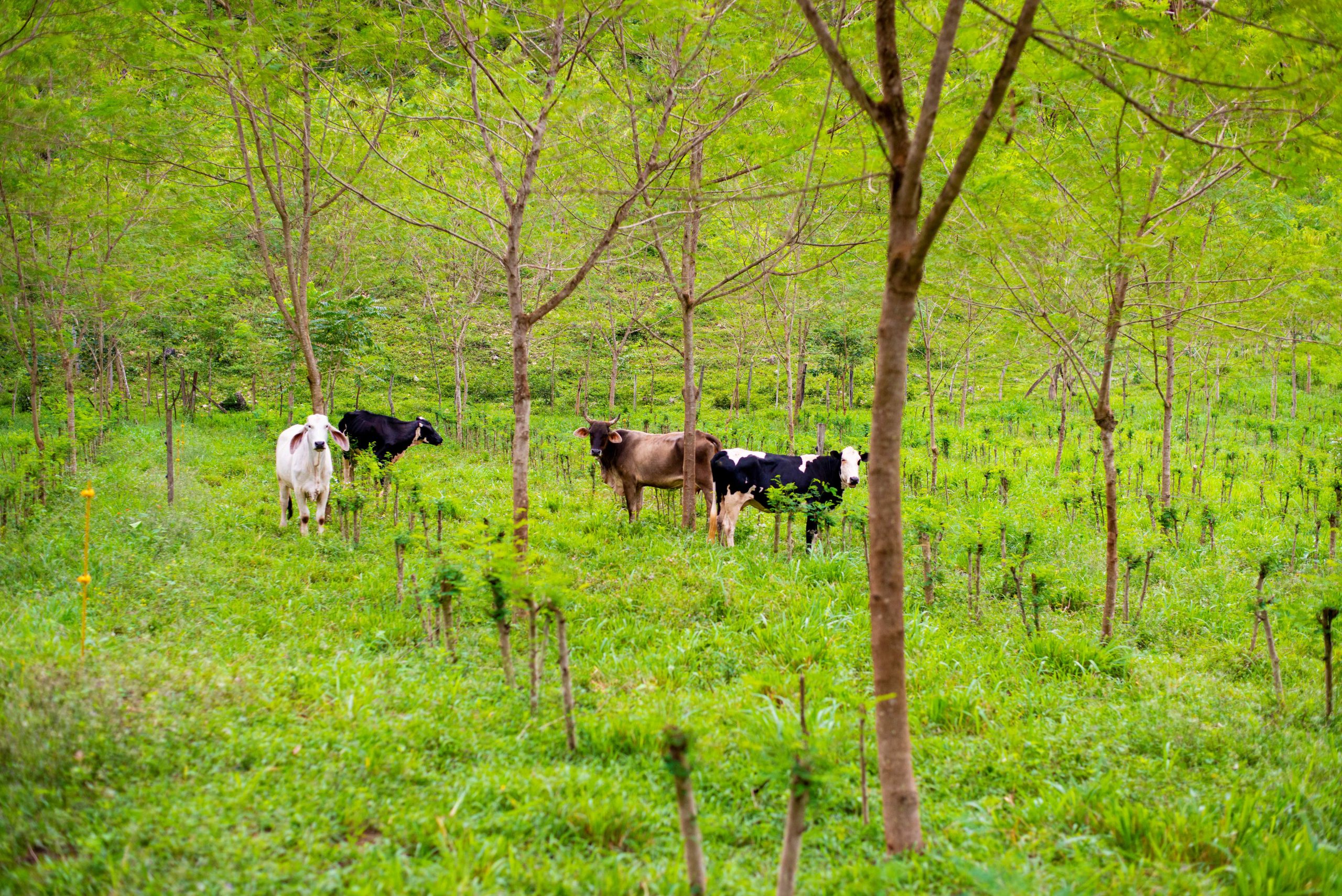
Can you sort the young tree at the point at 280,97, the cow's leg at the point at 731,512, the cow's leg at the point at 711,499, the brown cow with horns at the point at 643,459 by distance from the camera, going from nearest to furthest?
1. the young tree at the point at 280,97
2. the cow's leg at the point at 731,512
3. the cow's leg at the point at 711,499
4. the brown cow with horns at the point at 643,459

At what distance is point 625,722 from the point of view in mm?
4402

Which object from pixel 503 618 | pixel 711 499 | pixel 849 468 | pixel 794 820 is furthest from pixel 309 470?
pixel 794 820

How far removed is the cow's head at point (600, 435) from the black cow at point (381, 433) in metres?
4.63

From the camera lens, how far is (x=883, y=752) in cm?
323

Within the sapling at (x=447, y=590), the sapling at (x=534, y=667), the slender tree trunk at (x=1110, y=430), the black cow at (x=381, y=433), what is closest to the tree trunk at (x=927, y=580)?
the slender tree trunk at (x=1110, y=430)

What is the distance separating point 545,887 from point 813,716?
1.94 meters

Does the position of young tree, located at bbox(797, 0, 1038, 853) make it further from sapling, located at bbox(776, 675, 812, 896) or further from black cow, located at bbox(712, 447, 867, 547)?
black cow, located at bbox(712, 447, 867, 547)

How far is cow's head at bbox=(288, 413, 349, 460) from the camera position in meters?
9.18

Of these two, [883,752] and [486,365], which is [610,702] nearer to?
[883,752]

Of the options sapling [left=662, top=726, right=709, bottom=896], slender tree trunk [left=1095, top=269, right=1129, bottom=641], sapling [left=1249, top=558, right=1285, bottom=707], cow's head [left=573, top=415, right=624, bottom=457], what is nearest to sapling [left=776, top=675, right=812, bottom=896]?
sapling [left=662, top=726, right=709, bottom=896]

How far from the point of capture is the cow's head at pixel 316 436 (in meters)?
9.18

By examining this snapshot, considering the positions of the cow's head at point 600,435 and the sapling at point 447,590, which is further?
the cow's head at point 600,435

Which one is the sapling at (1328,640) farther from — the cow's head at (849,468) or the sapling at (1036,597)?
the cow's head at (849,468)

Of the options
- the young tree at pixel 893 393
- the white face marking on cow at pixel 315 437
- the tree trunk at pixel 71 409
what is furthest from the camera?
the tree trunk at pixel 71 409
